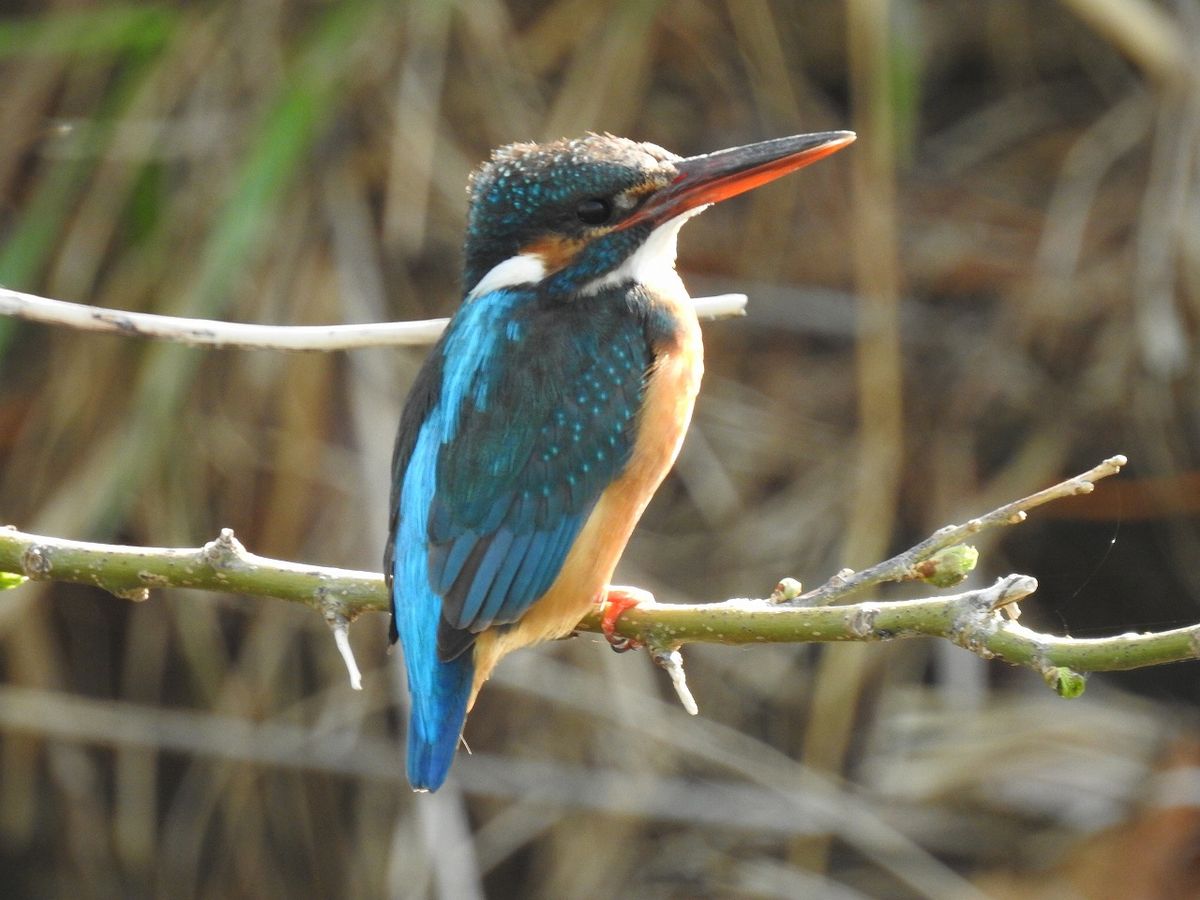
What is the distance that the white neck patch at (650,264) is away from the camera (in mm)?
2316

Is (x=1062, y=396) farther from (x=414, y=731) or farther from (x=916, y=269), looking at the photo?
(x=414, y=731)

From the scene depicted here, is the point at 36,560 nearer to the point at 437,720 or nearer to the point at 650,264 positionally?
the point at 437,720

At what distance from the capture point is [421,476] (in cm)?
219

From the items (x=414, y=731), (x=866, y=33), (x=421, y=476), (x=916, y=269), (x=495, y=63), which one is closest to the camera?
(x=414, y=731)

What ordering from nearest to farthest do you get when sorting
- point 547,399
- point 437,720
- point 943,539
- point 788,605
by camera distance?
point 943,539, point 788,605, point 437,720, point 547,399

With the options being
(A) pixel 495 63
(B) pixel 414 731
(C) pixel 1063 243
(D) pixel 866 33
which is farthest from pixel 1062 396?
(B) pixel 414 731

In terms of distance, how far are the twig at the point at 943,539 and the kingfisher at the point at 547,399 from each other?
0.48 meters

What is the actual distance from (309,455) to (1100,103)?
7.19 ft

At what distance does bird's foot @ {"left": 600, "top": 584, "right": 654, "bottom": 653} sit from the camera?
6.75 ft

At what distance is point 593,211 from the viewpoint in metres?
2.30

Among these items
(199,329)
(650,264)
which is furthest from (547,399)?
(199,329)

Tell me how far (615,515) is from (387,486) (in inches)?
43.3

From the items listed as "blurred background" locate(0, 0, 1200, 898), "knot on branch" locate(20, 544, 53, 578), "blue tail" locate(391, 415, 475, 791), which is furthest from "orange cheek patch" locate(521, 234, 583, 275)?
"blurred background" locate(0, 0, 1200, 898)

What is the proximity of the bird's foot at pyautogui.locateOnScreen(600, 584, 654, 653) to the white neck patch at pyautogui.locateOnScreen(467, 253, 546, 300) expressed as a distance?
48 cm
